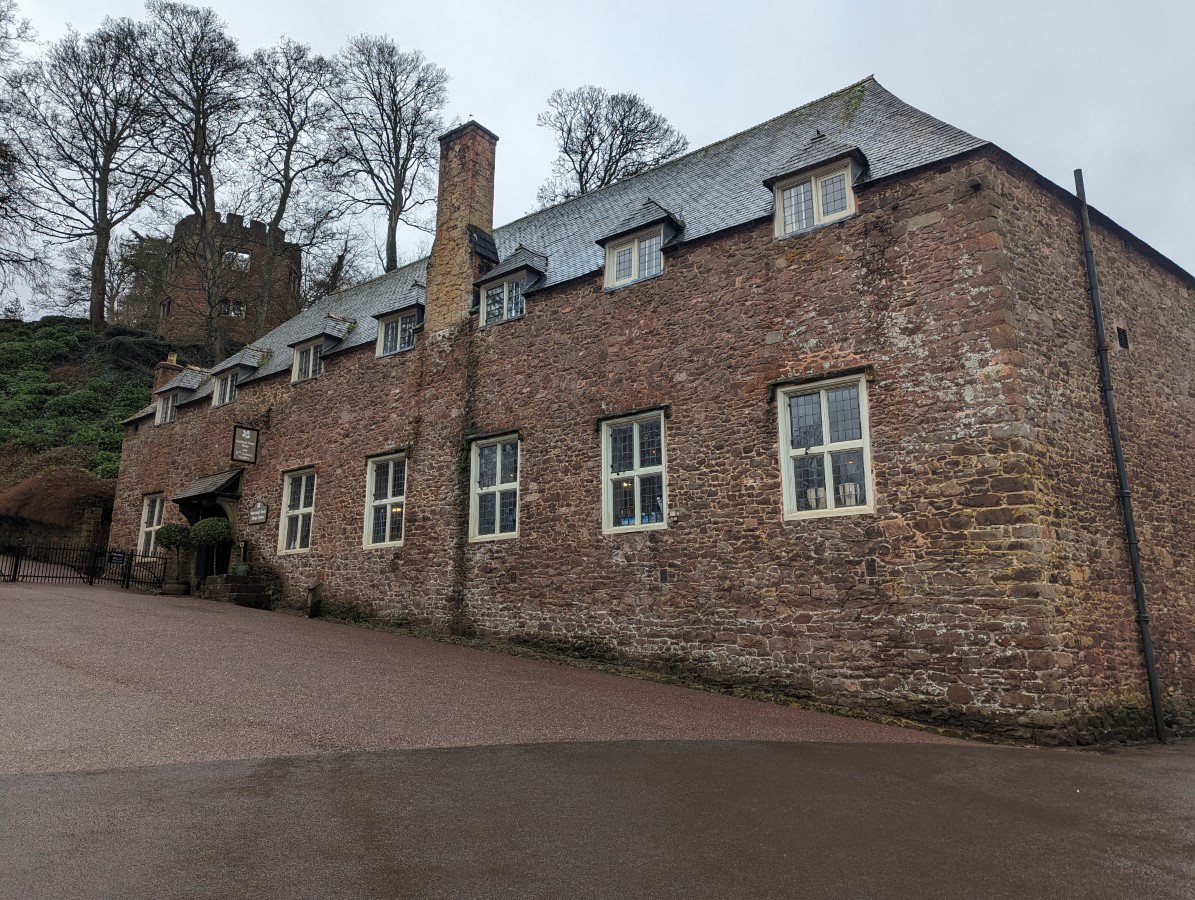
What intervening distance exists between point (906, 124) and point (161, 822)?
12684 mm

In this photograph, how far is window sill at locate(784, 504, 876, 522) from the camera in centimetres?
1016

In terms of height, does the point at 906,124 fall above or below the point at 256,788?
above

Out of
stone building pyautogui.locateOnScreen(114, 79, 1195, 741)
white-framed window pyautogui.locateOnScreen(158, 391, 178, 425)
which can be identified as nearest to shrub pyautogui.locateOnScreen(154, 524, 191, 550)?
stone building pyautogui.locateOnScreen(114, 79, 1195, 741)

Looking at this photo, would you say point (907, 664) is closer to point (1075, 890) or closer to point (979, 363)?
point (979, 363)

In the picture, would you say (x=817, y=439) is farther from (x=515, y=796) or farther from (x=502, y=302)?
(x=502, y=302)

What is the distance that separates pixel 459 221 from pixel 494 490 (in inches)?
255

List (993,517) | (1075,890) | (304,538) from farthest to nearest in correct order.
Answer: (304,538)
(993,517)
(1075,890)

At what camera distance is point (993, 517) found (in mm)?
9203

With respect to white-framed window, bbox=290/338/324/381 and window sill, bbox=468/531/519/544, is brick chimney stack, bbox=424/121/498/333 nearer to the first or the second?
white-framed window, bbox=290/338/324/381

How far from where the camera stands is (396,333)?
18000 millimetres

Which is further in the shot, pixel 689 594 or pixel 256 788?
pixel 689 594

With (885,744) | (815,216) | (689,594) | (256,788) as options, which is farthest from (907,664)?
(256,788)

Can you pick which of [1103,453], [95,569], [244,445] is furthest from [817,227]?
[95,569]

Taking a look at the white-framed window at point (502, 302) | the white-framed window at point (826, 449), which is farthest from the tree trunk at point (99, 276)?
the white-framed window at point (826, 449)
